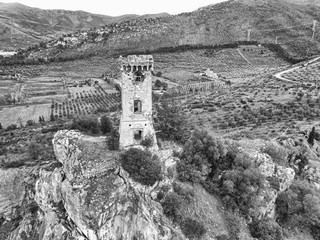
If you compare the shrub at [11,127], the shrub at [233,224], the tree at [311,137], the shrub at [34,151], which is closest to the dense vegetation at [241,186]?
the shrub at [233,224]

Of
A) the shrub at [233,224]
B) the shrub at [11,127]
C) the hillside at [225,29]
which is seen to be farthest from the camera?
the hillside at [225,29]

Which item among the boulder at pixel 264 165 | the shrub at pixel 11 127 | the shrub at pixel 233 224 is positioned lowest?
the shrub at pixel 11 127

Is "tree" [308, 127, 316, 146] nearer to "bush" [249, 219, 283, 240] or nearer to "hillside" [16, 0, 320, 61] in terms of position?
"bush" [249, 219, 283, 240]

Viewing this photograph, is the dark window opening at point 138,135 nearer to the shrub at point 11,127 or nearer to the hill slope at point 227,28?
the shrub at point 11,127

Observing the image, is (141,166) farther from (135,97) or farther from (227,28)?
(227,28)

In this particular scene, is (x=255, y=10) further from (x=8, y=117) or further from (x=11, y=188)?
(x=11, y=188)

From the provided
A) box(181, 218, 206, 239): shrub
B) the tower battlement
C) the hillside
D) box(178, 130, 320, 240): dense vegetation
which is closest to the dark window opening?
box(178, 130, 320, 240): dense vegetation

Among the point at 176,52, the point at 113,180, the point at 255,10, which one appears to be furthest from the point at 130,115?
the point at 255,10
